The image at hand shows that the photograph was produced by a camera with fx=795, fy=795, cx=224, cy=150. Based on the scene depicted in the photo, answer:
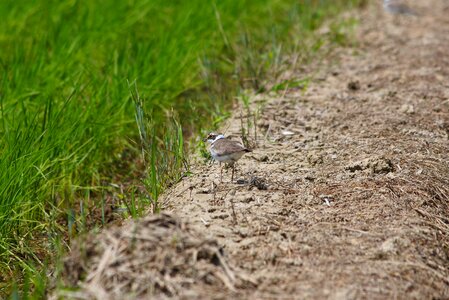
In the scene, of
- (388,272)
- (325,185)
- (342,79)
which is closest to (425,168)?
(325,185)

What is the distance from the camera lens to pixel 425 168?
4.83 meters

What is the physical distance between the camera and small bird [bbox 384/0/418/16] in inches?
331

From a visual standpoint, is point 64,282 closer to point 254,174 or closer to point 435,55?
point 254,174

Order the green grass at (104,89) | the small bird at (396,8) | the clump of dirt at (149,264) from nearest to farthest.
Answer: the clump of dirt at (149,264)
the green grass at (104,89)
the small bird at (396,8)

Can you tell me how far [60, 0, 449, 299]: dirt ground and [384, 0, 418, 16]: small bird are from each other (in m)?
1.60

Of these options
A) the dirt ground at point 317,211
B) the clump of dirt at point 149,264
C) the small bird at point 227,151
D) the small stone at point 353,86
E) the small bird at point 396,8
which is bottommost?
the small bird at point 396,8

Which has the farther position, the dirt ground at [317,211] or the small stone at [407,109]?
the small stone at [407,109]

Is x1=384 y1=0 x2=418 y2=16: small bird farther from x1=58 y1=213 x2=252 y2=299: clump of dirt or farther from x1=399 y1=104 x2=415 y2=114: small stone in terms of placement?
x1=58 y1=213 x2=252 y2=299: clump of dirt

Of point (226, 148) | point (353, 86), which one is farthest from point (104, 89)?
point (353, 86)

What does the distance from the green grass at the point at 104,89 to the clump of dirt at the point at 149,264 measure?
15.8 inches

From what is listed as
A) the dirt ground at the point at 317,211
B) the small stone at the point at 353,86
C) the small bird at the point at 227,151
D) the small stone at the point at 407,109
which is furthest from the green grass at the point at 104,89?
the small stone at the point at 407,109

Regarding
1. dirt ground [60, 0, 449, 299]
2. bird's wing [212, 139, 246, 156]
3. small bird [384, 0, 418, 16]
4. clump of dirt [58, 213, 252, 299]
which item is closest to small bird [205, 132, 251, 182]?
bird's wing [212, 139, 246, 156]

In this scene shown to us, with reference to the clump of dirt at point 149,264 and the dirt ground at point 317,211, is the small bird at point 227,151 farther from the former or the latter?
the clump of dirt at point 149,264

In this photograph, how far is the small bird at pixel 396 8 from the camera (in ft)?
27.6
